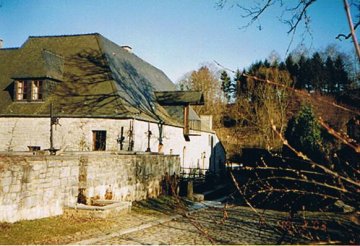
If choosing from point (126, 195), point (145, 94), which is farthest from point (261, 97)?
point (126, 195)

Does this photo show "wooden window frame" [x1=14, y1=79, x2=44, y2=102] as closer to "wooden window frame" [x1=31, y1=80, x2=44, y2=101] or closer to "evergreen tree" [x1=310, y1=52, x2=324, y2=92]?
"wooden window frame" [x1=31, y1=80, x2=44, y2=101]

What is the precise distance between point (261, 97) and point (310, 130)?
86.6 ft

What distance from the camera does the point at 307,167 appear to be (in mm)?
14047

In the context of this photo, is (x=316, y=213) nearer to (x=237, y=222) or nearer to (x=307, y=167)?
(x=307, y=167)

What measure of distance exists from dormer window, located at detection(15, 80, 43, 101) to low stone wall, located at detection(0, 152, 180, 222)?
401 inches

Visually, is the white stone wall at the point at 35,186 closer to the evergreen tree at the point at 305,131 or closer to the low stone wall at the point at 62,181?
the low stone wall at the point at 62,181

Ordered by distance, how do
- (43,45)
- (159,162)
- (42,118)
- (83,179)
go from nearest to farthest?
(83,179)
(159,162)
(42,118)
(43,45)

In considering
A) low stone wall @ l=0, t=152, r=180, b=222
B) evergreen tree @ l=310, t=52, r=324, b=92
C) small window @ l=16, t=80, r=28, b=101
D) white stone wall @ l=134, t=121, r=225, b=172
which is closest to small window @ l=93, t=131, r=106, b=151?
white stone wall @ l=134, t=121, r=225, b=172

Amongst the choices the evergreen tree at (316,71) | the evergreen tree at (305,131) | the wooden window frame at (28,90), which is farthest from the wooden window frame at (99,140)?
the evergreen tree at (316,71)

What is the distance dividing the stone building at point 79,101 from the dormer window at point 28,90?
0.06 meters

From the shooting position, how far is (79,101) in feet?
73.1

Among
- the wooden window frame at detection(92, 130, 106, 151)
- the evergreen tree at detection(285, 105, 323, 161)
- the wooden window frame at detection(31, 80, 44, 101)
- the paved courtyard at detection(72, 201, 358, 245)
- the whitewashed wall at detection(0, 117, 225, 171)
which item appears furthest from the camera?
the wooden window frame at detection(31, 80, 44, 101)

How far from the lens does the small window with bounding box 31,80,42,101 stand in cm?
2270

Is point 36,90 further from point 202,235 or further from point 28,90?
point 202,235
